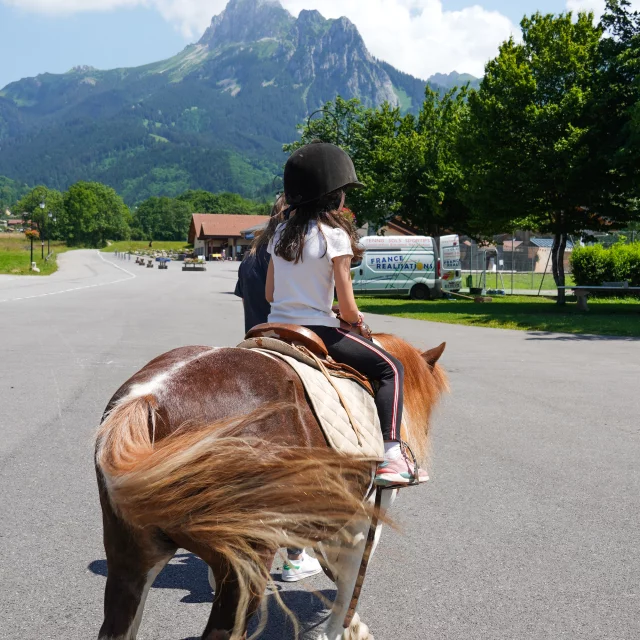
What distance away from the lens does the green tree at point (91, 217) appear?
156 metres

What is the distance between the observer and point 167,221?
17250cm

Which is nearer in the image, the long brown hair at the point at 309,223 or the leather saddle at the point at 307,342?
the leather saddle at the point at 307,342

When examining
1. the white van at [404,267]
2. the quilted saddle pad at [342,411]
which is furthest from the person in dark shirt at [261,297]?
the white van at [404,267]

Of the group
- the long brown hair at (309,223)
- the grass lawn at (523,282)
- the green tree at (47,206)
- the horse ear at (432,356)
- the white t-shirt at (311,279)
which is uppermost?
the green tree at (47,206)

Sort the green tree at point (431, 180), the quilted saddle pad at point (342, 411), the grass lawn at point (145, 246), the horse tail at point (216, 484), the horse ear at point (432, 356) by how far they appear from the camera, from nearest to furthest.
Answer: the horse tail at point (216, 484)
the quilted saddle pad at point (342, 411)
the horse ear at point (432, 356)
the green tree at point (431, 180)
the grass lawn at point (145, 246)

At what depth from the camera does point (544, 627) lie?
3.18 m

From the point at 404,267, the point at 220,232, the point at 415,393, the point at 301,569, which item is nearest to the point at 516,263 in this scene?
the point at 404,267

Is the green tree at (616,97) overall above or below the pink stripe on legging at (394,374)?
above

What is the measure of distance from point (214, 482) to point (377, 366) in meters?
1.01

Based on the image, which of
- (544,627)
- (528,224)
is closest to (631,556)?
(544,627)

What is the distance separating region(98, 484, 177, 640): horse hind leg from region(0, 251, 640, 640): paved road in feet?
3.56

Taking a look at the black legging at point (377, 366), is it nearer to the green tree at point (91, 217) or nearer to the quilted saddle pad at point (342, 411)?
the quilted saddle pad at point (342, 411)

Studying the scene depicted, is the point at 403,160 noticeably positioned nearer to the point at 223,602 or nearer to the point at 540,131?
the point at 540,131

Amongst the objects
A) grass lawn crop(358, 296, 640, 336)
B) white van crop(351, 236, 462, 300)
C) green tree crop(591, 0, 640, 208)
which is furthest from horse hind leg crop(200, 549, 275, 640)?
white van crop(351, 236, 462, 300)
